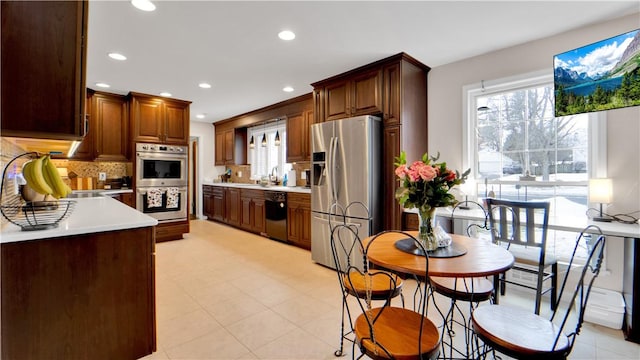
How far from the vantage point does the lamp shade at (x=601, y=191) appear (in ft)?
7.36

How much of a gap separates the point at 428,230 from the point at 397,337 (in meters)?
0.63

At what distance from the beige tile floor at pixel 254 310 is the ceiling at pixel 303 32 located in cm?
249

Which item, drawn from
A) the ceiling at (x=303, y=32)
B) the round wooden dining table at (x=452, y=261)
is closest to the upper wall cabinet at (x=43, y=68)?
the ceiling at (x=303, y=32)

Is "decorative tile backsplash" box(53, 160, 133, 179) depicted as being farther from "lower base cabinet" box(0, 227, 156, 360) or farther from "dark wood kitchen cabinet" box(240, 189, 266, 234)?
"lower base cabinet" box(0, 227, 156, 360)

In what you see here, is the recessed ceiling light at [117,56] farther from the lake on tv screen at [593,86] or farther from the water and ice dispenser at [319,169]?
the lake on tv screen at [593,86]

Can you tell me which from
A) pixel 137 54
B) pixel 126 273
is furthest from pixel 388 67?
pixel 126 273

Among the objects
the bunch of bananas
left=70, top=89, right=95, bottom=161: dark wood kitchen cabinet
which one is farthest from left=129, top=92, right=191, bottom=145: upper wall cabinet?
the bunch of bananas

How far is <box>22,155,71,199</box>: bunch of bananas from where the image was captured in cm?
147

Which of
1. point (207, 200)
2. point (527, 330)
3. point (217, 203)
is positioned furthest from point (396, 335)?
point (207, 200)

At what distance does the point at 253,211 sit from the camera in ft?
17.4

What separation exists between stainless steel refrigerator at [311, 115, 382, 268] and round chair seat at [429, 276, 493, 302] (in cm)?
122

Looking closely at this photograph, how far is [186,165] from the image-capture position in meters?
4.95

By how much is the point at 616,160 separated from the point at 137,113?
5.97 metres

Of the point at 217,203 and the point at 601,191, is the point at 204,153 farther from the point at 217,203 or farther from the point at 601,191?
the point at 601,191
